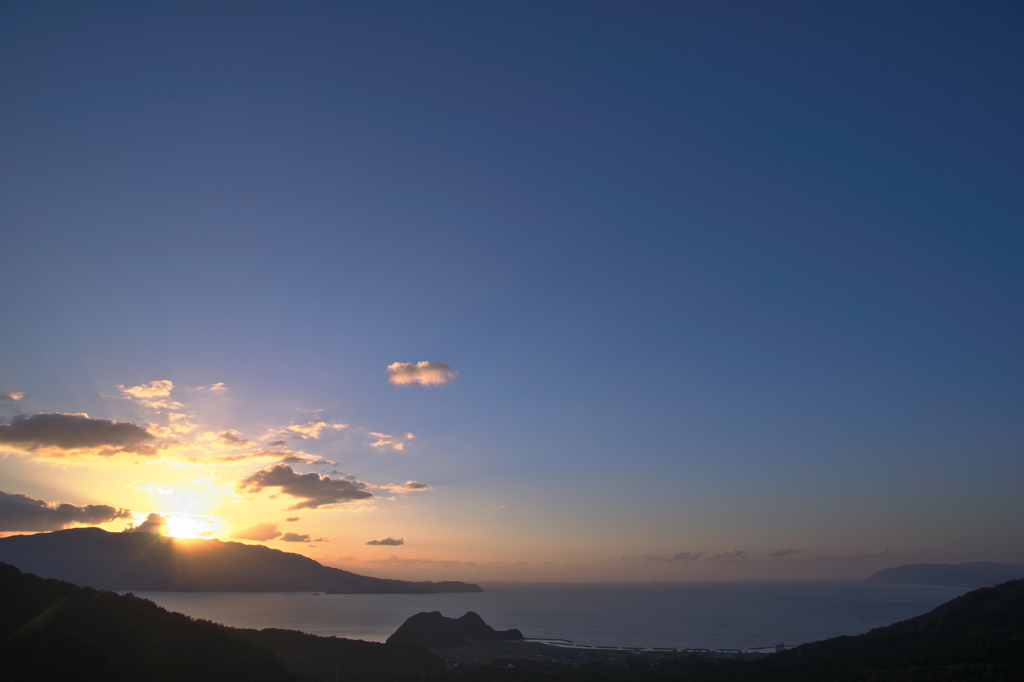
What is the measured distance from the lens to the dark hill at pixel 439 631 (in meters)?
89.8

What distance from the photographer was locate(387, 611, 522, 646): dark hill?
294 feet

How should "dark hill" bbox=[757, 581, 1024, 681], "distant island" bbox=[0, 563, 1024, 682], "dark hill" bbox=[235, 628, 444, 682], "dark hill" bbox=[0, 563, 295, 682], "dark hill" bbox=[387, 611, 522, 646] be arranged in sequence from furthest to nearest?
"dark hill" bbox=[387, 611, 522, 646], "dark hill" bbox=[235, 628, 444, 682], "dark hill" bbox=[757, 581, 1024, 681], "distant island" bbox=[0, 563, 1024, 682], "dark hill" bbox=[0, 563, 295, 682]

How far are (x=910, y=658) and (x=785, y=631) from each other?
333 feet

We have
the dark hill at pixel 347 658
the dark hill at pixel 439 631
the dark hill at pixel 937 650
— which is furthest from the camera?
the dark hill at pixel 439 631

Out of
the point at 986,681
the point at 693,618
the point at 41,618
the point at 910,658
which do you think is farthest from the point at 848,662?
the point at 693,618

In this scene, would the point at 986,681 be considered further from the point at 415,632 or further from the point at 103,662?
the point at 415,632

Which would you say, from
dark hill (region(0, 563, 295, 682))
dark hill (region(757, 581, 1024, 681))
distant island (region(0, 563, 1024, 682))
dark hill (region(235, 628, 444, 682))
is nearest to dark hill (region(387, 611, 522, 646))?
distant island (region(0, 563, 1024, 682))

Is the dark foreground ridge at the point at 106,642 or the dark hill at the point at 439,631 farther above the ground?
the dark foreground ridge at the point at 106,642

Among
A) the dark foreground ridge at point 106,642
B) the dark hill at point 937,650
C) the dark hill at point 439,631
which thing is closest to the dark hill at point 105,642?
the dark foreground ridge at point 106,642

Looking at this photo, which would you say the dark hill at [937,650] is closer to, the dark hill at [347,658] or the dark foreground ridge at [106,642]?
the dark hill at [347,658]

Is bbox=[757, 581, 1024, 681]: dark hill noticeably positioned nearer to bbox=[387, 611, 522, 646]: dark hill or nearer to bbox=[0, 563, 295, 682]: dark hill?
bbox=[0, 563, 295, 682]: dark hill

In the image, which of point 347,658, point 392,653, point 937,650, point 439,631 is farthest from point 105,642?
point 937,650

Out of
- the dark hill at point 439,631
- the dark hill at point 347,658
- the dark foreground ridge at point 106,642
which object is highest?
the dark foreground ridge at point 106,642

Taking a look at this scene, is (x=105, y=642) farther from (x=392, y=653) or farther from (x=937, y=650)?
(x=937, y=650)
